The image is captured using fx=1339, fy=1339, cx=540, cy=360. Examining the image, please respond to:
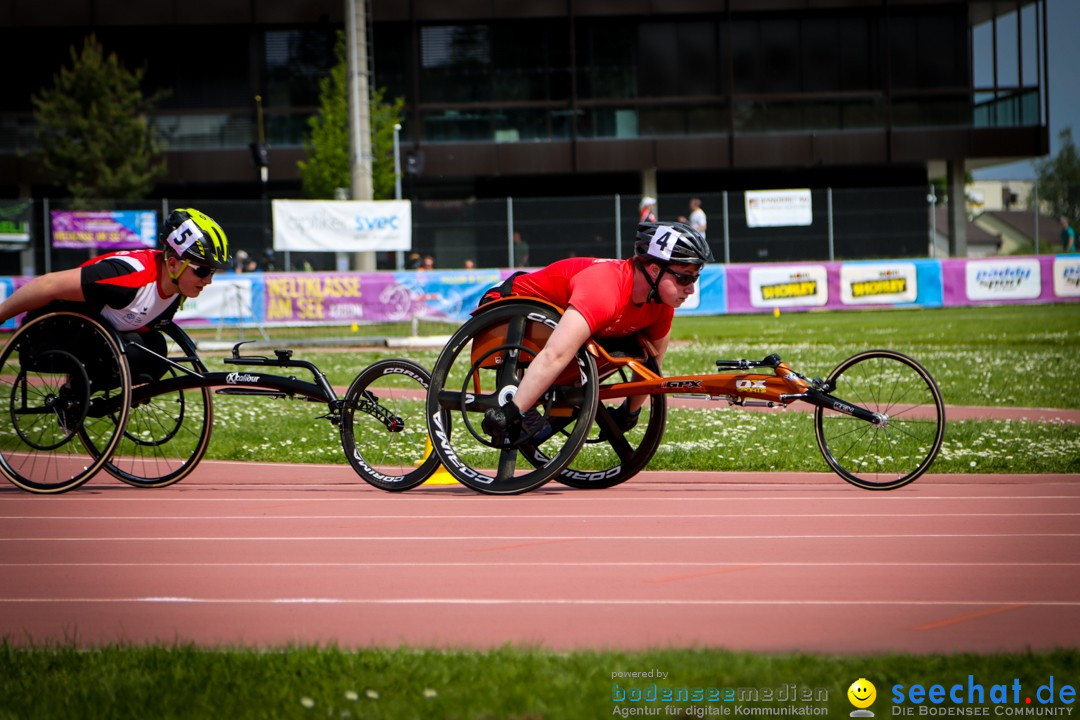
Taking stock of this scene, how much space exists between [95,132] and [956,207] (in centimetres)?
2867

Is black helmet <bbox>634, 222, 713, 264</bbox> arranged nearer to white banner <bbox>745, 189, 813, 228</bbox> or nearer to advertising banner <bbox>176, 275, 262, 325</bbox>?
advertising banner <bbox>176, 275, 262, 325</bbox>

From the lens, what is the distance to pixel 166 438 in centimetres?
893

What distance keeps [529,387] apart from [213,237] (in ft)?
7.69

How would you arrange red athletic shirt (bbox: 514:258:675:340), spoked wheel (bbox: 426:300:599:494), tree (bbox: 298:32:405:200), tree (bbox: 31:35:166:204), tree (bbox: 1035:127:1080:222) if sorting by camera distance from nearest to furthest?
red athletic shirt (bbox: 514:258:675:340), spoked wheel (bbox: 426:300:599:494), tree (bbox: 298:32:405:200), tree (bbox: 31:35:166:204), tree (bbox: 1035:127:1080:222)

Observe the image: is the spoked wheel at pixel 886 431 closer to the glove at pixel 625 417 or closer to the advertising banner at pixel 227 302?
the glove at pixel 625 417

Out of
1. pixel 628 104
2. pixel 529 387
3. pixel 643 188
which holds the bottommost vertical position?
pixel 529 387

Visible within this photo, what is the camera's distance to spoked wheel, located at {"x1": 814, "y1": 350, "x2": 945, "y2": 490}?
8070mm

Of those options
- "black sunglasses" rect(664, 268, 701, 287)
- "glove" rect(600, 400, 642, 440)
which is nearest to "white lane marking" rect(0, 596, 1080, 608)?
"black sunglasses" rect(664, 268, 701, 287)

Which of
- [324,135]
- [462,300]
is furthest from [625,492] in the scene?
[324,135]

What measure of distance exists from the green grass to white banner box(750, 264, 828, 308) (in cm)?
2858

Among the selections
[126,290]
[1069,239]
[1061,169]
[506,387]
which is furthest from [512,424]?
[1061,169]

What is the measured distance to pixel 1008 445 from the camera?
32.7ft

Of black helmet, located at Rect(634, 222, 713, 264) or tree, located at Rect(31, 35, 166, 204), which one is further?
tree, located at Rect(31, 35, 166, 204)

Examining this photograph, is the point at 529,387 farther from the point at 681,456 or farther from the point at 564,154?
the point at 564,154
